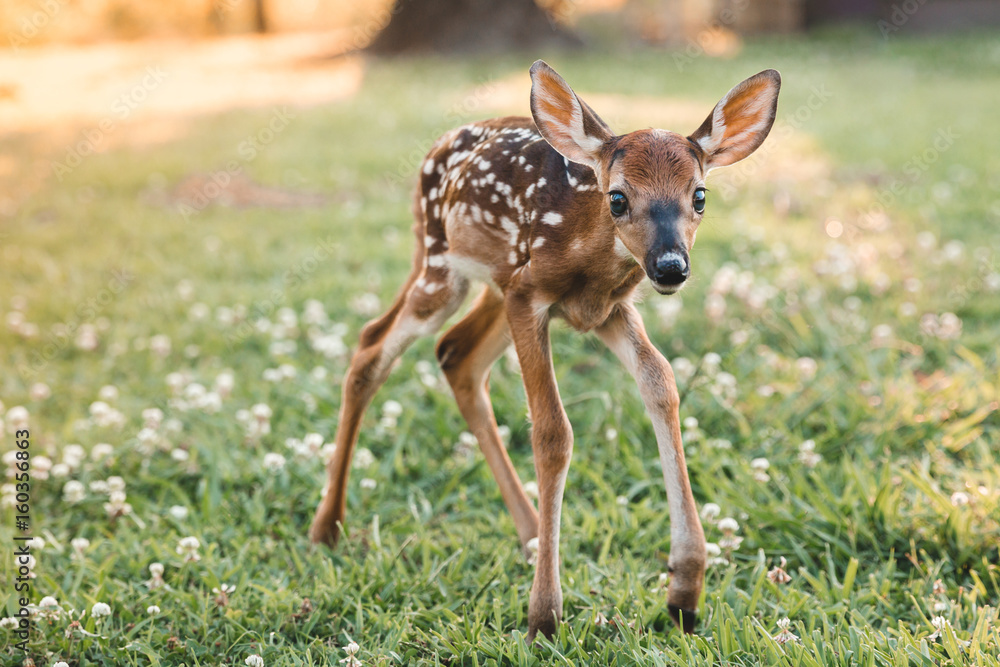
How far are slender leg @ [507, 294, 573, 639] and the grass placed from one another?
0.13m

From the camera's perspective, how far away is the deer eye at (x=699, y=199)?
7.70 ft

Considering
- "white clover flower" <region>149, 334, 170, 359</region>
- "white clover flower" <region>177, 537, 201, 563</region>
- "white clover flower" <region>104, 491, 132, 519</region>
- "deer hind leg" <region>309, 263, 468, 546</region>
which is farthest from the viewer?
"white clover flower" <region>149, 334, 170, 359</region>

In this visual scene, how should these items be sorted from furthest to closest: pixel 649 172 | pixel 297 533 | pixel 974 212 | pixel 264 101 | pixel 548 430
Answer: pixel 264 101 < pixel 974 212 < pixel 297 533 < pixel 548 430 < pixel 649 172

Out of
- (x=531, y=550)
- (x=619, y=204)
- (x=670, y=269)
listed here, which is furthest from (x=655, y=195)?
(x=531, y=550)

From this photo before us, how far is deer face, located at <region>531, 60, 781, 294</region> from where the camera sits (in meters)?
2.25

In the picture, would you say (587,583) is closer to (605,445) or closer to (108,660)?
(605,445)

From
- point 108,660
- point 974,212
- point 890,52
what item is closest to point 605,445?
point 108,660

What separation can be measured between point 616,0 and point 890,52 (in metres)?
5.85

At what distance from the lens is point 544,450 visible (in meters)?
2.64

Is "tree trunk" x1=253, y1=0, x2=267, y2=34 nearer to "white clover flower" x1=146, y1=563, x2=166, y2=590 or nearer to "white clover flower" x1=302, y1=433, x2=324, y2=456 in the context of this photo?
"white clover flower" x1=302, y1=433, x2=324, y2=456

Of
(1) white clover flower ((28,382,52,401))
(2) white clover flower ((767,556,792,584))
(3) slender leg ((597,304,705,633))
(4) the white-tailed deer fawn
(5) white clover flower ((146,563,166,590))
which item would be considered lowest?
(1) white clover flower ((28,382,52,401))

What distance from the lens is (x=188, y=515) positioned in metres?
3.57

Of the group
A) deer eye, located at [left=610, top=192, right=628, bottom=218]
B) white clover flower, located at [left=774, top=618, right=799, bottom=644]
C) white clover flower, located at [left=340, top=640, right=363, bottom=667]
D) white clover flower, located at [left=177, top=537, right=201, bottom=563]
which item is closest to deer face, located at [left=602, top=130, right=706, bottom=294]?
deer eye, located at [left=610, top=192, right=628, bottom=218]

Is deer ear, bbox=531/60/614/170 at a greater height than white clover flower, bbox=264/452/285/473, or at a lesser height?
greater
